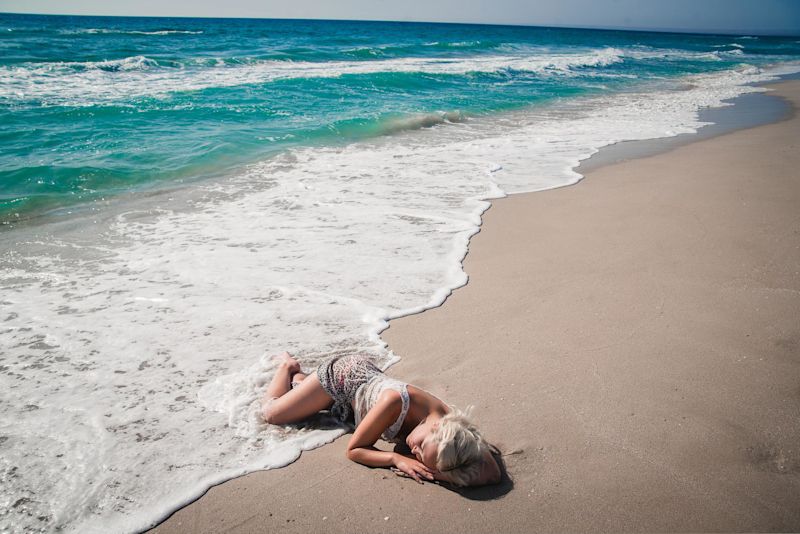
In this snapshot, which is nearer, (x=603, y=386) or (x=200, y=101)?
(x=603, y=386)

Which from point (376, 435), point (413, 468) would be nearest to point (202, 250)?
point (376, 435)

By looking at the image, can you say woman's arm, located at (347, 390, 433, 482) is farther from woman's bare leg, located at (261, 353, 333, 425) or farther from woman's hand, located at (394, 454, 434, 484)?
woman's bare leg, located at (261, 353, 333, 425)

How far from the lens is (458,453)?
2.52 m

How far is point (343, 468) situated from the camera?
2.74 metres

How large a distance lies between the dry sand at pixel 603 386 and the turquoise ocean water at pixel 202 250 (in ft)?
0.86

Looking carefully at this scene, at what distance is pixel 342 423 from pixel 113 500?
4.17 feet

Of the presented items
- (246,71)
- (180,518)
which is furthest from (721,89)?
(180,518)

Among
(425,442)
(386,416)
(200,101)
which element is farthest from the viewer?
(200,101)

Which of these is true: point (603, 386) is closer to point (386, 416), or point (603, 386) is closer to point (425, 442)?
point (425, 442)

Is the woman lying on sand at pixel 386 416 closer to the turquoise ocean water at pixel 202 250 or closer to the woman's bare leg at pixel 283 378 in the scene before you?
the woman's bare leg at pixel 283 378

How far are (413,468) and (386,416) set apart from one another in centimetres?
31

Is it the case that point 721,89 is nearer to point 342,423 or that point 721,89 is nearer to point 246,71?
point 246,71

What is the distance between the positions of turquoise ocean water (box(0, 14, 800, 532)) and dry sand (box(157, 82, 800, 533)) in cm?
26

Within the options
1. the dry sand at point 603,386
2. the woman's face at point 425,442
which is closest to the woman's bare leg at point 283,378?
the dry sand at point 603,386
